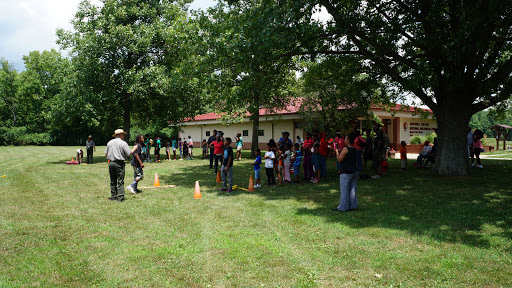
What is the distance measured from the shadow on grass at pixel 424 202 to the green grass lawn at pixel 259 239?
0.03 metres

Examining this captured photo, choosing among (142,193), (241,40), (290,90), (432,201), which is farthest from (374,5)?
(290,90)

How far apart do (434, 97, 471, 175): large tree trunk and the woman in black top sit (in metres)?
6.27

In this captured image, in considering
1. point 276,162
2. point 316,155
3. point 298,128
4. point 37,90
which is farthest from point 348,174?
point 37,90

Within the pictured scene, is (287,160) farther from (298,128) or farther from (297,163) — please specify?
(298,128)

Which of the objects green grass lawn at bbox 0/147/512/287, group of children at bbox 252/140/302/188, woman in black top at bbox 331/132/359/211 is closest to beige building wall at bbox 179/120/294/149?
group of children at bbox 252/140/302/188

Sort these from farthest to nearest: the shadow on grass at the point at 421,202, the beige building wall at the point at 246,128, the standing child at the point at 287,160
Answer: the beige building wall at the point at 246,128, the standing child at the point at 287,160, the shadow on grass at the point at 421,202

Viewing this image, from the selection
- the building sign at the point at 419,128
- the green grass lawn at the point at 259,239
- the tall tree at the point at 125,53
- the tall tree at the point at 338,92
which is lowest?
the green grass lawn at the point at 259,239

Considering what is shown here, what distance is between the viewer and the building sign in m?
31.5

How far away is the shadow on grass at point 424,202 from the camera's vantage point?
604 cm

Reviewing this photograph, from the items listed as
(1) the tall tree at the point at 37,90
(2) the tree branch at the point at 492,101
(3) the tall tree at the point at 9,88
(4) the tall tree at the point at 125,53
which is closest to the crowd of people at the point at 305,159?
(2) the tree branch at the point at 492,101

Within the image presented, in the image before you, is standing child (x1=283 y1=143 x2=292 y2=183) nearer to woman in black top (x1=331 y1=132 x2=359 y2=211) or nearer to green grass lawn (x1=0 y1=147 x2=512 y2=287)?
green grass lawn (x1=0 y1=147 x2=512 y2=287)

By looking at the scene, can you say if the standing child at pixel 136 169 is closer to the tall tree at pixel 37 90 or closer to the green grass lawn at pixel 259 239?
the green grass lawn at pixel 259 239

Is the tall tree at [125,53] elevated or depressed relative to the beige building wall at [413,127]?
elevated

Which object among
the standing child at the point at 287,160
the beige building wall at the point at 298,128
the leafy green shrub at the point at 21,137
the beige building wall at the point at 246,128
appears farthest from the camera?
the leafy green shrub at the point at 21,137
